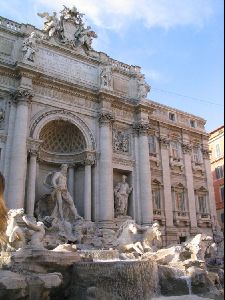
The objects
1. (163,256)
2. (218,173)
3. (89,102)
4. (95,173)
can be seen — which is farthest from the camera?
(218,173)

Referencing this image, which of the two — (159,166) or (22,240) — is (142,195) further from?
(22,240)

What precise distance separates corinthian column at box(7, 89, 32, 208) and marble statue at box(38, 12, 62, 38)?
5.26m

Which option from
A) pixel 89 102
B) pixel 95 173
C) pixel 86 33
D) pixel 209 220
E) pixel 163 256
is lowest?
pixel 163 256

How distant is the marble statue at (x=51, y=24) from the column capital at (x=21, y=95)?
5.02 metres

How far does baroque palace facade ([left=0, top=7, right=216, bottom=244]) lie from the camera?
18.3 meters

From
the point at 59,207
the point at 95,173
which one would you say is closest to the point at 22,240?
the point at 59,207

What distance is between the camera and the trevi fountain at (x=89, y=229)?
11023 millimetres

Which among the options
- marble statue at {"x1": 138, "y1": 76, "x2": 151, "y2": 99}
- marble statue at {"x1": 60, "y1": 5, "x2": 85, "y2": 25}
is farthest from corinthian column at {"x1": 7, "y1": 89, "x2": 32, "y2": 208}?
marble statue at {"x1": 138, "y1": 76, "x2": 151, "y2": 99}

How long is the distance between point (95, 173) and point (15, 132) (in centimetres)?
532

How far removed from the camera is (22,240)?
41.7 ft

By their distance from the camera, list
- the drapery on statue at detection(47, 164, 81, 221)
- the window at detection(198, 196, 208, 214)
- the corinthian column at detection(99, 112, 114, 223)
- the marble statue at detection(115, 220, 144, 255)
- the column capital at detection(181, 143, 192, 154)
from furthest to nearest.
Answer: the column capital at detection(181, 143, 192, 154)
the window at detection(198, 196, 208, 214)
the corinthian column at detection(99, 112, 114, 223)
the drapery on statue at detection(47, 164, 81, 221)
the marble statue at detection(115, 220, 144, 255)

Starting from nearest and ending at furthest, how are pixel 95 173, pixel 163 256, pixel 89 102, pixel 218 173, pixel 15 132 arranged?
pixel 163 256, pixel 15 132, pixel 95 173, pixel 89 102, pixel 218 173

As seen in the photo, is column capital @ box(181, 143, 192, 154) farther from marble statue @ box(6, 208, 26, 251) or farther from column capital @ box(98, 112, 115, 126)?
marble statue @ box(6, 208, 26, 251)

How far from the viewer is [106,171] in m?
20.0
